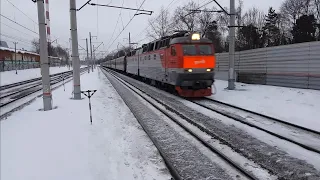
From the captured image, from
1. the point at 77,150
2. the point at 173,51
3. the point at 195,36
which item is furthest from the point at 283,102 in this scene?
the point at 77,150

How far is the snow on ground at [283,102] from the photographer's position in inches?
421

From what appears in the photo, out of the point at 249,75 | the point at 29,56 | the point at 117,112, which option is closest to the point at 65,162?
the point at 117,112

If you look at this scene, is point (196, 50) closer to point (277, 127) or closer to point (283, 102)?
point (283, 102)

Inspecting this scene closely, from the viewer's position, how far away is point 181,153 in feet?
22.6

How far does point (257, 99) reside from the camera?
15.2 metres

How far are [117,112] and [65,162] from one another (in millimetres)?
6632

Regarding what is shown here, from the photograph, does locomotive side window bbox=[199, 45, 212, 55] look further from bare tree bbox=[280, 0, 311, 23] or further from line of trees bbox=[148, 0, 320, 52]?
bare tree bbox=[280, 0, 311, 23]

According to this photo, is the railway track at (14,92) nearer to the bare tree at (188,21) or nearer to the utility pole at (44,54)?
the utility pole at (44,54)

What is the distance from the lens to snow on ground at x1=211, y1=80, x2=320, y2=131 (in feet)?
35.1

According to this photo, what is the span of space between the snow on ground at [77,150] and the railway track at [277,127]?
343 cm

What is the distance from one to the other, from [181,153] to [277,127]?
3.82 metres

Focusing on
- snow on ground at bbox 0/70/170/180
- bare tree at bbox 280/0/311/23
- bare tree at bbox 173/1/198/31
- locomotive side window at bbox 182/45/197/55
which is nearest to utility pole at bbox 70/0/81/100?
snow on ground at bbox 0/70/170/180

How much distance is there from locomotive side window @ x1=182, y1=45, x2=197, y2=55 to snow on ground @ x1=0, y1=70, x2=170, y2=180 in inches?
256

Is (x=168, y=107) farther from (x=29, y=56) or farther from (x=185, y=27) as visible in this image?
(x=29, y=56)
